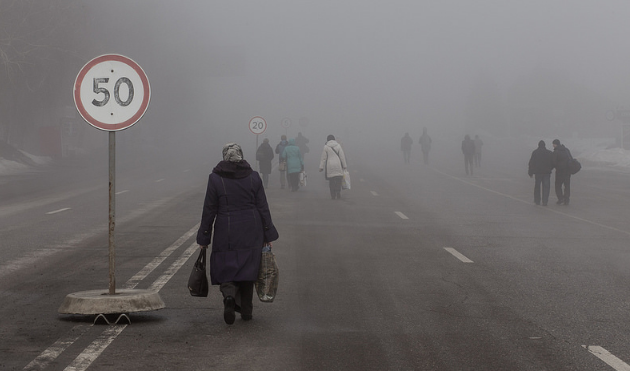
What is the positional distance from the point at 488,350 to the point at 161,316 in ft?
9.68

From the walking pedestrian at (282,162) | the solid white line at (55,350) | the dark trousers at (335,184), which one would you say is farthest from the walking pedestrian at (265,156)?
the solid white line at (55,350)

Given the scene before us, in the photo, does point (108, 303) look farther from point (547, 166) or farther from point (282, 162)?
point (282, 162)

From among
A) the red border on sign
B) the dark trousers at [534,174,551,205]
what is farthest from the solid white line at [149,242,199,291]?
the dark trousers at [534,174,551,205]

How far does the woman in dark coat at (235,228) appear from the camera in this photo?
7.72 metres

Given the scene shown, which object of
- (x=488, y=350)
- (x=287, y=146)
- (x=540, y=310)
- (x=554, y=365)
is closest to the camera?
(x=554, y=365)

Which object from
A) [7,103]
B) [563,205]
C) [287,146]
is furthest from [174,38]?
[563,205]

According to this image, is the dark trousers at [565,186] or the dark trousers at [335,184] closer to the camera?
the dark trousers at [565,186]

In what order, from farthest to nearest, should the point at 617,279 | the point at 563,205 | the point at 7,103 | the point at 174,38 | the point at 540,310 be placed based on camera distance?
1. the point at 174,38
2. the point at 7,103
3. the point at 563,205
4. the point at 617,279
5. the point at 540,310

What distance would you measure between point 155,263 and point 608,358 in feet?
21.6

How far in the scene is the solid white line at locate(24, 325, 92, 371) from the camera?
19.7 feet

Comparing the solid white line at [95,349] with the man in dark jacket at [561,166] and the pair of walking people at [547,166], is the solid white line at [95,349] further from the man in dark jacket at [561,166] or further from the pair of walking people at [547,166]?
the man in dark jacket at [561,166]

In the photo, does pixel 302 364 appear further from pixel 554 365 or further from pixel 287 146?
pixel 287 146

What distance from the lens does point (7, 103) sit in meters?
45.9

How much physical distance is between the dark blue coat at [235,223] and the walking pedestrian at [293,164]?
20021 millimetres
